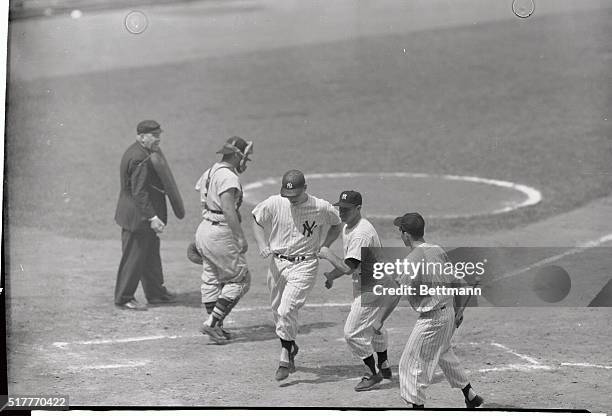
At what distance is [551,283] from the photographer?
1103 cm

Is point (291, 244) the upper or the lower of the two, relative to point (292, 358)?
upper

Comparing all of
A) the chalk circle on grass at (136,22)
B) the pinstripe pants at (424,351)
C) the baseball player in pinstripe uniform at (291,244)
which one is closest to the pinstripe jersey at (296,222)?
the baseball player in pinstripe uniform at (291,244)

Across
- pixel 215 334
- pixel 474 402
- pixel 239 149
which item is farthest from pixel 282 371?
pixel 239 149

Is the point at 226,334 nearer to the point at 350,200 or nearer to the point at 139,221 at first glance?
the point at 139,221

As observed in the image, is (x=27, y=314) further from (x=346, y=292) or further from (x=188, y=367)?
(x=346, y=292)

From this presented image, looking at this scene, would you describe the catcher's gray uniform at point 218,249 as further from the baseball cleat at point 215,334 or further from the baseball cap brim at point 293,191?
the baseball cap brim at point 293,191

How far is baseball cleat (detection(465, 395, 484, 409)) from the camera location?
346 inches

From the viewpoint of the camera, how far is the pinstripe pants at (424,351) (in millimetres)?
8516

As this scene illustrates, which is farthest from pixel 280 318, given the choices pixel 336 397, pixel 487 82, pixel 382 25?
pixel 487 82

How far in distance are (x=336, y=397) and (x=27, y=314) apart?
3.06 m

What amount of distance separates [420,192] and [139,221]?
4.14m

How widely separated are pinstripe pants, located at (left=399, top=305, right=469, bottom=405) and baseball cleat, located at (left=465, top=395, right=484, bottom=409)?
41cm

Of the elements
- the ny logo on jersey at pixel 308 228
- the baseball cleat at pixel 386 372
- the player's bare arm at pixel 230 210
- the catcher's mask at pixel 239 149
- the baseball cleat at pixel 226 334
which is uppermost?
the catcher's mask at pixel 239 149

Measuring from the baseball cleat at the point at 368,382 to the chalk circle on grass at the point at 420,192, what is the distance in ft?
11.8
